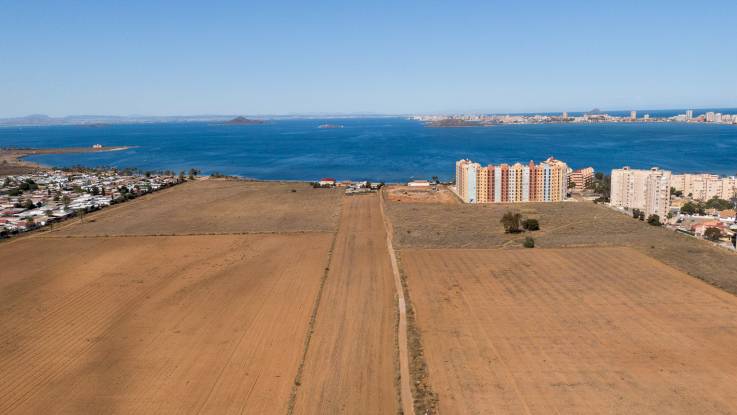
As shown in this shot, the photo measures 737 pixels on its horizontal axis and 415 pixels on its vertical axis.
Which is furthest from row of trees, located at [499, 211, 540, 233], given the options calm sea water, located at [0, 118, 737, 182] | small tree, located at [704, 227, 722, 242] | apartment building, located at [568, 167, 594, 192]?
calm sea water, located at [0, 118, 737, 182]

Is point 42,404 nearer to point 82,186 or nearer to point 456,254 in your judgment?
point 456,254

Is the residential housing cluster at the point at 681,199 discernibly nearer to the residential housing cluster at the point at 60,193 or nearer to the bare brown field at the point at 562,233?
the bare brown field at the point at 562,233

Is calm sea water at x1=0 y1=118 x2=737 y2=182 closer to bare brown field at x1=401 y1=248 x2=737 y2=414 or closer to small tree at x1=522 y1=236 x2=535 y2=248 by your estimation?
small tree at x1=522 y1=236 x2=535 y2=248

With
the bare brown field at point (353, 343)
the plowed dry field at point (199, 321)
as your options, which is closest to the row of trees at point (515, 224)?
the plowed dry field at point (199, 321)

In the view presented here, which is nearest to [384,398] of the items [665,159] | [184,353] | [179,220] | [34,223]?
[184,353]

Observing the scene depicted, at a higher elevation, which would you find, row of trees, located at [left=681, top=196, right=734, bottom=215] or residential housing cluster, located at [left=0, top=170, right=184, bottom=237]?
residential housing cluster, located at [left=0, top=170, right=184, bottom=237]

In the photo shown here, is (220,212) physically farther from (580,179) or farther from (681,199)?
(681,199)
